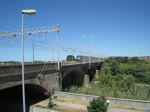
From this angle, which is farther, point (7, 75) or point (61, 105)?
point (61, 105)

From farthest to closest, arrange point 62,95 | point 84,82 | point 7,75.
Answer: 1. point 84,82
2. point 62,95
3. point 7,75

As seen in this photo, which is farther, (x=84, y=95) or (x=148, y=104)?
(x=84, y=95)

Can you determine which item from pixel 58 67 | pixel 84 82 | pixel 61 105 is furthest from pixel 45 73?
pixel 84 82

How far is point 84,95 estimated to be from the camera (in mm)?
19359

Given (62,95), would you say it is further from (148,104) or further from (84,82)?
(84,82)

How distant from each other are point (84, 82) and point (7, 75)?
108ft

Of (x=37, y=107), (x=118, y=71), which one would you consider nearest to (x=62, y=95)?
(x=37, y=107)

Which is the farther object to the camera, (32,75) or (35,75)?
(35,75)

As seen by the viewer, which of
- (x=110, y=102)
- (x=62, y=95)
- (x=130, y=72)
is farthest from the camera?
(x=130, y=72)

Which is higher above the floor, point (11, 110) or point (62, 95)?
point (62, 95)

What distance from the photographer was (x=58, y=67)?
71.9 feet

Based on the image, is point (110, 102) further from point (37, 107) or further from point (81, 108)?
point (37, 107)

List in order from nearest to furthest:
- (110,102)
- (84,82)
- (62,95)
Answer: (110,102), (62,95), (84,82)

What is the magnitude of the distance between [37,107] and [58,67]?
6933mm
